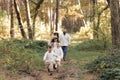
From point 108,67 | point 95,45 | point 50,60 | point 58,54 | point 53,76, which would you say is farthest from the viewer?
point 95,45

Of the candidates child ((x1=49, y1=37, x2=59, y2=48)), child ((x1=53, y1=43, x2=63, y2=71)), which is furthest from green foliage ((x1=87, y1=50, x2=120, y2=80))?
child ((x1=49, y1=37, x2=59, y2=48))

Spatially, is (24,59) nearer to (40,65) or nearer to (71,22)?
(40,65)

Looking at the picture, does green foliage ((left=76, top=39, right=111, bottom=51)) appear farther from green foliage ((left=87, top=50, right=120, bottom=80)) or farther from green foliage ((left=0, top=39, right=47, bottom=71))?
green foliage ((left=87, top=50, right=120, bottom=80))

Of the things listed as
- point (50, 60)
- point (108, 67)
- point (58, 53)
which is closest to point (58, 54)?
point (58, 53)

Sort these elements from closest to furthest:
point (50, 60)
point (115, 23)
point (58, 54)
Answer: point (50, 60)
point (58, 54)
point (115, 23)

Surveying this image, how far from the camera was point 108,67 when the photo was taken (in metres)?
13.9

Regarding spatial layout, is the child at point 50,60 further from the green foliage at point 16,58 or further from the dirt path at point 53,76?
the green foliage at point 16,58

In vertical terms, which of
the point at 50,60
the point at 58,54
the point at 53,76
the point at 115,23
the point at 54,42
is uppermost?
the point at 115,23

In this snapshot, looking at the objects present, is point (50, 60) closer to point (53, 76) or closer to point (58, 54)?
point (58, 54)

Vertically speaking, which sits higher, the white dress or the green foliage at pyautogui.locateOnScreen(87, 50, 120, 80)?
the white dress

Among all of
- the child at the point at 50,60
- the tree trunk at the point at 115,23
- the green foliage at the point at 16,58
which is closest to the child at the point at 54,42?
the child at the point at 50,60

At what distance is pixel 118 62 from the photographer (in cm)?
1400

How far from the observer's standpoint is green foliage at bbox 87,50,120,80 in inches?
496

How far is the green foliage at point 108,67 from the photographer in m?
12.6
